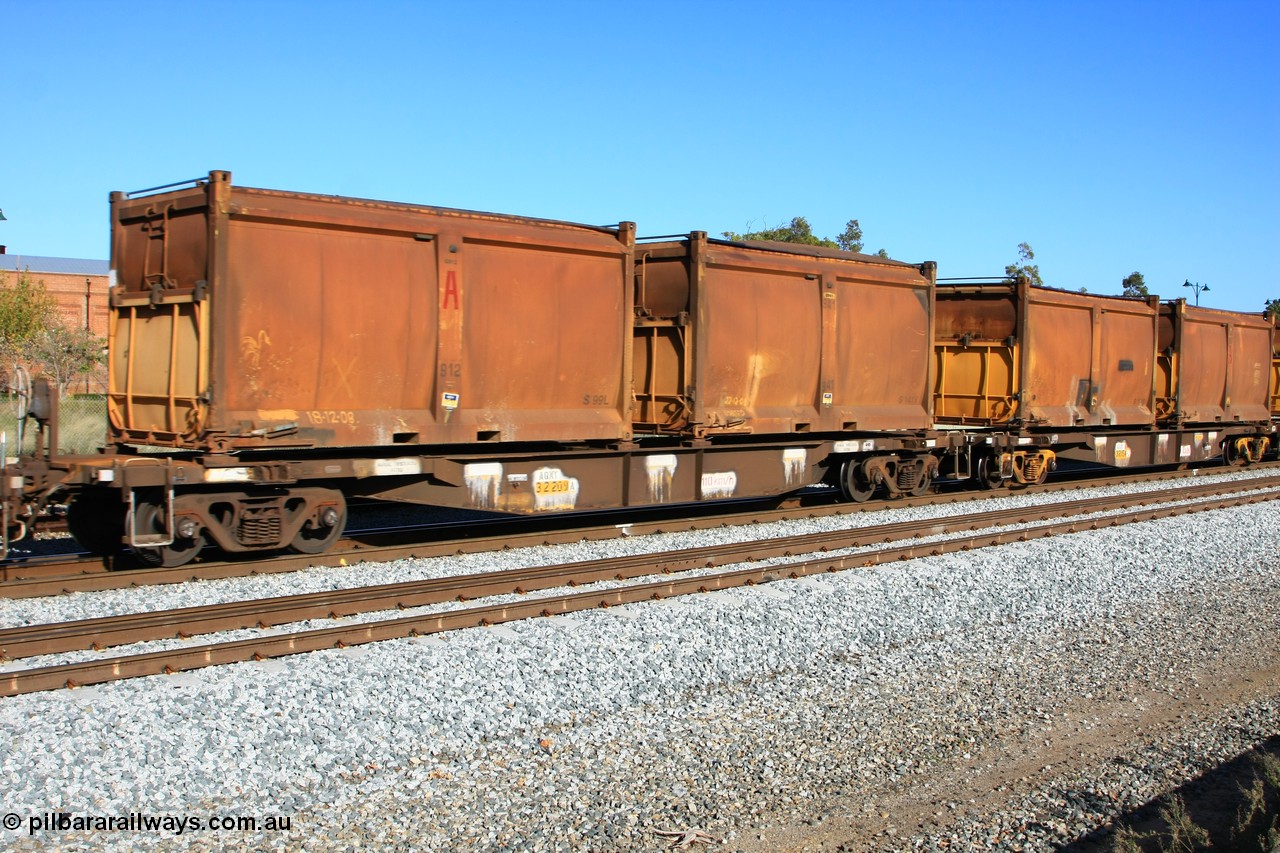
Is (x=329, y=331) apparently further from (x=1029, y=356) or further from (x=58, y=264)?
(x=58, y=264)

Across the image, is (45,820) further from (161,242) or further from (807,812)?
(161,242)

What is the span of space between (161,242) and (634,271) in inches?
218

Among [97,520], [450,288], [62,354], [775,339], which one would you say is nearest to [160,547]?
[97,520]

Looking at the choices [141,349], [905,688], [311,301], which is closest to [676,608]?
[905,688]

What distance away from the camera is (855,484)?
1589 centimetres

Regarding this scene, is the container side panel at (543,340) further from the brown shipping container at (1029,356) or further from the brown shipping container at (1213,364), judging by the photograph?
the brown shipping container at (1213,364)

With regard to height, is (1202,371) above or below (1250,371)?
below

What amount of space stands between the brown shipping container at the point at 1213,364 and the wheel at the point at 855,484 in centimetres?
978

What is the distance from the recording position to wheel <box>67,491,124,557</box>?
9812mm

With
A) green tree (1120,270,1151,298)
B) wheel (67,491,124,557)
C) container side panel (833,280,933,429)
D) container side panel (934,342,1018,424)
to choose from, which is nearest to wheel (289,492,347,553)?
wheel (67,491,124,557)

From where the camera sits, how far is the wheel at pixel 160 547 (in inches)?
370

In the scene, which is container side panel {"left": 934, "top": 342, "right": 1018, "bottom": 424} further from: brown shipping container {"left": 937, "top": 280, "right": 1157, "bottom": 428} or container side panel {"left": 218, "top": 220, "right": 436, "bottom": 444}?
container side panel {"left": 218, "top": 220, "right": 436, "bottom": 444}

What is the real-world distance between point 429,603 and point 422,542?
3.24 m

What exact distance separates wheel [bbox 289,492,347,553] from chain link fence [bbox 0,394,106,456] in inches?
318
